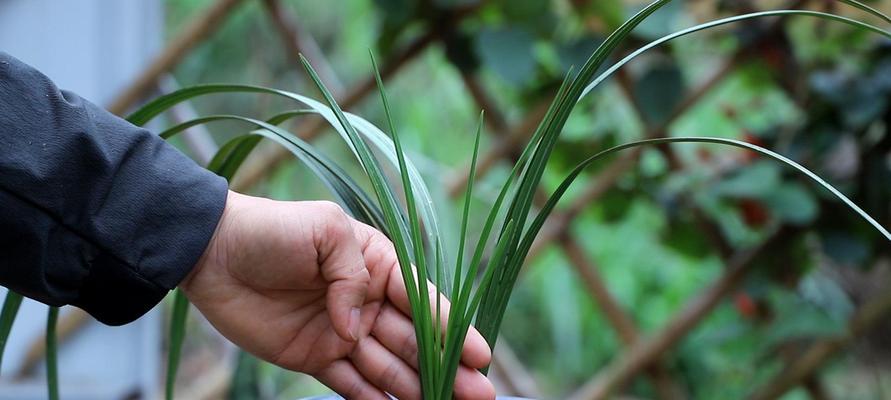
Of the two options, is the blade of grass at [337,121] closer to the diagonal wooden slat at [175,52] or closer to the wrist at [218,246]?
the wrist at [218,246]

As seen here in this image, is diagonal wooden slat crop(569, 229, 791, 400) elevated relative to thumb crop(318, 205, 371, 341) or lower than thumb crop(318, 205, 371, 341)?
elevated

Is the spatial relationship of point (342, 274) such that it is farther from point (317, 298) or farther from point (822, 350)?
point (822, 350)

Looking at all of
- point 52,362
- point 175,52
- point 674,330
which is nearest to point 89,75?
point 175,52

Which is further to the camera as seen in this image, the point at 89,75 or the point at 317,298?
the point at 89,75

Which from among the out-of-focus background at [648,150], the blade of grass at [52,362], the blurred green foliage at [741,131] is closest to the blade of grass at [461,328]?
the blade of grass at [52,362]

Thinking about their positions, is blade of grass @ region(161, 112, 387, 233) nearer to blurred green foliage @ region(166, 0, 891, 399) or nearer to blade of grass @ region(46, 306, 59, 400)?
blade of grass @ region(46, 306, 59, 400)

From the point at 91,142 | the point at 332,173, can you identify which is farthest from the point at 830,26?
the point at 91,142

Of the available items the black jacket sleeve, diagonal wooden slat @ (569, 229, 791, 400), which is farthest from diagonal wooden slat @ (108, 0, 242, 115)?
the black jacket sleeve
